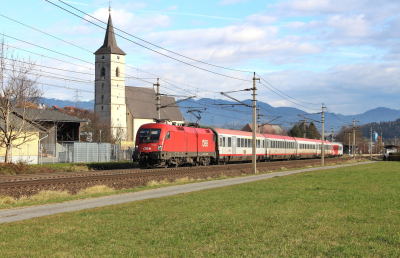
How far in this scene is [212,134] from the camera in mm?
39781

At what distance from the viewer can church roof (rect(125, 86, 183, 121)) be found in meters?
111

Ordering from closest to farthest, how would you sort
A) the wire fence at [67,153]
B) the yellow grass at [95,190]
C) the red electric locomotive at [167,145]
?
the yellow grass at [95,190]
the red electric locomotive at [167,145]
the wire fence at [67,153]

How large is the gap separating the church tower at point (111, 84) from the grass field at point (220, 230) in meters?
94.3

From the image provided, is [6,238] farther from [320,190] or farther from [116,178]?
[116,178]

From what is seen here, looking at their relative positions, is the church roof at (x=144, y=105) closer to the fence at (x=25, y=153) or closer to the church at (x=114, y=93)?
the church at (x=114, y=93)

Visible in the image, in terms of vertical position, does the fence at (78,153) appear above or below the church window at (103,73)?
below

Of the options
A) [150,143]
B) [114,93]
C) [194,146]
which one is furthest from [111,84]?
[150,143]

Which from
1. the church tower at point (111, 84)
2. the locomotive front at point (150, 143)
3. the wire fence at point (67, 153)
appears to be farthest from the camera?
the church tower at point (111, 84)

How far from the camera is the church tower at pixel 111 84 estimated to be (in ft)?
347

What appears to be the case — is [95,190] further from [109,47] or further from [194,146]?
[109,47]

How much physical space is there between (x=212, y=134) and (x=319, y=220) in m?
29.9

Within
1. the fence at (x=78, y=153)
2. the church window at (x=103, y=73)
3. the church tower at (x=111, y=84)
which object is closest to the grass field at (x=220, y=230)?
the fence at (x=78, y=153)

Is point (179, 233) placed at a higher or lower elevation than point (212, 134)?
lower

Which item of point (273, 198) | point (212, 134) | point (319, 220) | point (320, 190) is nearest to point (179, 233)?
point (319, 220)
